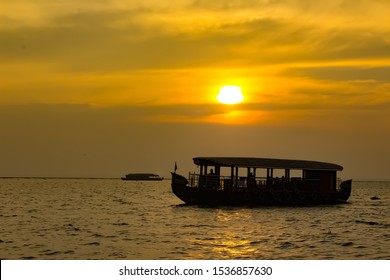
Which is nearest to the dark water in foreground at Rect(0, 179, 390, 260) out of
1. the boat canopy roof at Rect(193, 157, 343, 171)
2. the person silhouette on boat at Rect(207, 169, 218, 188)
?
the person silhouette on boat at Rect(207, 169, 218, 188)

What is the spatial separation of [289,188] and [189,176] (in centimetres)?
1144

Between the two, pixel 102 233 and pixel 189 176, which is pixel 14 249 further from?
pixel 189 176

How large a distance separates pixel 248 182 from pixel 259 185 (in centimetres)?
202

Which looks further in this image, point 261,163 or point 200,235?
point 261,163

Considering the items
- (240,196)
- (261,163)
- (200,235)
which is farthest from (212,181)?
(200,235)

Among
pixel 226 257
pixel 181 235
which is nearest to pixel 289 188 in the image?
pixel 181 235

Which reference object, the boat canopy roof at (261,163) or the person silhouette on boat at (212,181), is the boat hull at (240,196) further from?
the boat canopy roof at (261,163)

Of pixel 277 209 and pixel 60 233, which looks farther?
pixel 277 209

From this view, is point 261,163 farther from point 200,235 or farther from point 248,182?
point 200,235

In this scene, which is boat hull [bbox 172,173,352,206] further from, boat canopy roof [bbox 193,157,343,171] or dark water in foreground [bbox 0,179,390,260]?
boat canopy roof [bbox 193,157,343,171]

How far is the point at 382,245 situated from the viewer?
42.0 meters

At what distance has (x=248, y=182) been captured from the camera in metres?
64.6

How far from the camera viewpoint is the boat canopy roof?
6122cm

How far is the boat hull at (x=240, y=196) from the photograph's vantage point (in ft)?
205
